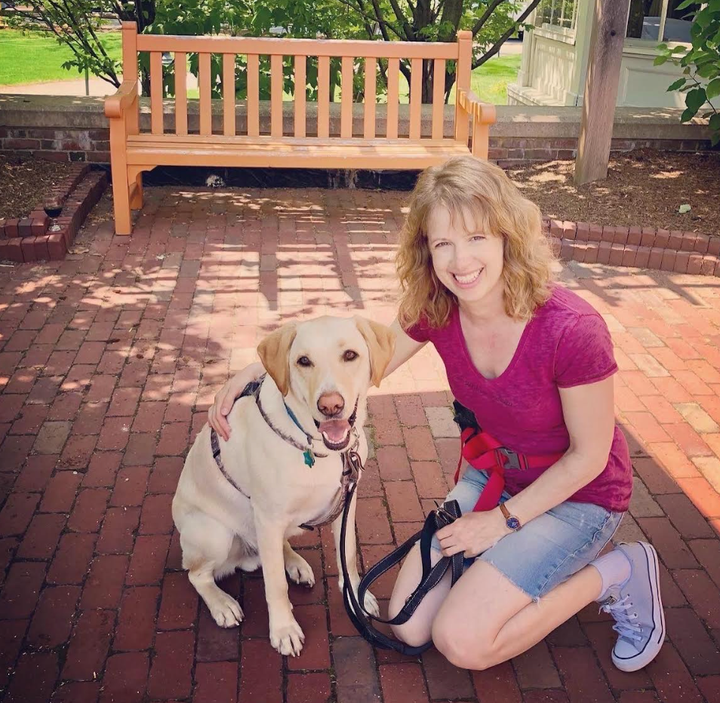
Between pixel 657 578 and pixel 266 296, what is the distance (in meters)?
3.52

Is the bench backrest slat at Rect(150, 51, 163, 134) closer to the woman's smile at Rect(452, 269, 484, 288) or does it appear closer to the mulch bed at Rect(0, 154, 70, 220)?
the mulch bed at Rect(0, 154, 70, 220)

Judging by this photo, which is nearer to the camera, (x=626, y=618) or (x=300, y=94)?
(x=626, y=618)

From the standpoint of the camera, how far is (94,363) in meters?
4.81

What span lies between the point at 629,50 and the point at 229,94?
21.6ft

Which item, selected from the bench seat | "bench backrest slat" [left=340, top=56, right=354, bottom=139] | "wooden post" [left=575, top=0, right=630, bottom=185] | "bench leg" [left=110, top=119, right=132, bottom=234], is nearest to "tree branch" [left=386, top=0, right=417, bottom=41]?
"bench backrest slat" [left=340, top=56, right=354, bottom=139]

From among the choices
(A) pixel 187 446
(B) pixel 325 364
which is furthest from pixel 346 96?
(B) pixel 325 364

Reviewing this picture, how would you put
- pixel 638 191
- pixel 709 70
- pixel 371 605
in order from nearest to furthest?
pixel 371 605, pixel 709 70, pixel 638 191

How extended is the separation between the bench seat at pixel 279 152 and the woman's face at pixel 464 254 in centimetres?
413

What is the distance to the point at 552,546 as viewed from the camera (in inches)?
109

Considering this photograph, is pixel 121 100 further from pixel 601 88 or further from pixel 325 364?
pixel 325 364

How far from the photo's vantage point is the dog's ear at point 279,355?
2.60m

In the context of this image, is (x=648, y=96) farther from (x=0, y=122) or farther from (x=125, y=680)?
(x=125, y=680)

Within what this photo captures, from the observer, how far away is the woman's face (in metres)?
2.71

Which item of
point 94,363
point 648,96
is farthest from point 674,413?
point 648,96
